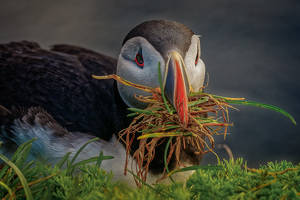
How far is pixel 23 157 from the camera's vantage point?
1.35 meters

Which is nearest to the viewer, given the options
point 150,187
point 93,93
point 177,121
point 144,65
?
point 150,187

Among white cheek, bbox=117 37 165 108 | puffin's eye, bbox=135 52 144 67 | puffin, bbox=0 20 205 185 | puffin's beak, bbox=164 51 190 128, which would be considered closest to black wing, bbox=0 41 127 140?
puffin, bbox=0 20 205 185

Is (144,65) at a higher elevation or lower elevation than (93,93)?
higher

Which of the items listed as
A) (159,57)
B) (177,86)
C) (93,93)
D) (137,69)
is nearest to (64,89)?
(93,93)

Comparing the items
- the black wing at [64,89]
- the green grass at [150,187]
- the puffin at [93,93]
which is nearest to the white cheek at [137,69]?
the puffin at [93,93]

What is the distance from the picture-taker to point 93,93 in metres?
2.22

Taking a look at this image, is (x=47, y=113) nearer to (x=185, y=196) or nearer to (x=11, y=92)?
(x=11, y=92)

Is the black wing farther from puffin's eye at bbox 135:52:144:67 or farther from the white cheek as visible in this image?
puffin's eye at bbox 135:52:144:67

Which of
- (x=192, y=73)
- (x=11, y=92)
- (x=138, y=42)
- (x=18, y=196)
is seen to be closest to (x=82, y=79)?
(x=11, y=92)

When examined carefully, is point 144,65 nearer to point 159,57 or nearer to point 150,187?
point 159,57

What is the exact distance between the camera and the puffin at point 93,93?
1.69 meters

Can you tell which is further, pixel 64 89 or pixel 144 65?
pixel 64 89

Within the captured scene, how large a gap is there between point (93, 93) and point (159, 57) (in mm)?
714

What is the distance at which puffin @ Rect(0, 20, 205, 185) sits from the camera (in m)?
1.69
